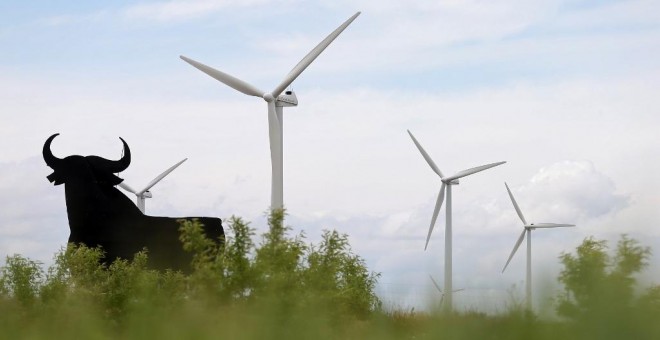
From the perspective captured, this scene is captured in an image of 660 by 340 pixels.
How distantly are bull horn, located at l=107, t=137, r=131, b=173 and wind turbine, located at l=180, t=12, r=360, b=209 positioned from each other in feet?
15.1

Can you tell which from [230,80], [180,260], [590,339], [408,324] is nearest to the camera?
[590,339]

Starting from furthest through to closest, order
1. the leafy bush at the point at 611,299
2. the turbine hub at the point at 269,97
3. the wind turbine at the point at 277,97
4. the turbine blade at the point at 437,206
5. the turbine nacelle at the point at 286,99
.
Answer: the turbine blade at the point at 437,206, the turbine nacelle at the point at 286,99, the turbine hub at the point at 269,97, the wind turbine at the point at 277,97, the leafy bush at the point at 611,299

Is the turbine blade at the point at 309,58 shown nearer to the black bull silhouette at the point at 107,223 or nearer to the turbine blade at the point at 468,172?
the black bull silhouette at the point at 107,223

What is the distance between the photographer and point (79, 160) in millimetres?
37781

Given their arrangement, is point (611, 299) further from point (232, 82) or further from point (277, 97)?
point (232, 82)

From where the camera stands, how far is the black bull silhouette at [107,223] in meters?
37.2

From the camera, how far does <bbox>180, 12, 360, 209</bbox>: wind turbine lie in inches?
1452

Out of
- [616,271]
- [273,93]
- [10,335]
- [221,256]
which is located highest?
[273,93]

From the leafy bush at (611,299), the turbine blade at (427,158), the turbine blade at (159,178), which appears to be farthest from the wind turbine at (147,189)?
the leafy bush at (611,299)

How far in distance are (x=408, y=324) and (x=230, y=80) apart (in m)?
28.2

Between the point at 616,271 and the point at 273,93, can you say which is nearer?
the point at 616,271

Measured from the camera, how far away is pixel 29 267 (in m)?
33.2

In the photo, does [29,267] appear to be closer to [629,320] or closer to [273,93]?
[273,93]

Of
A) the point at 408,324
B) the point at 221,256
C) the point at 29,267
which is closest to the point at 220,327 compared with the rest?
the point at 408,324
